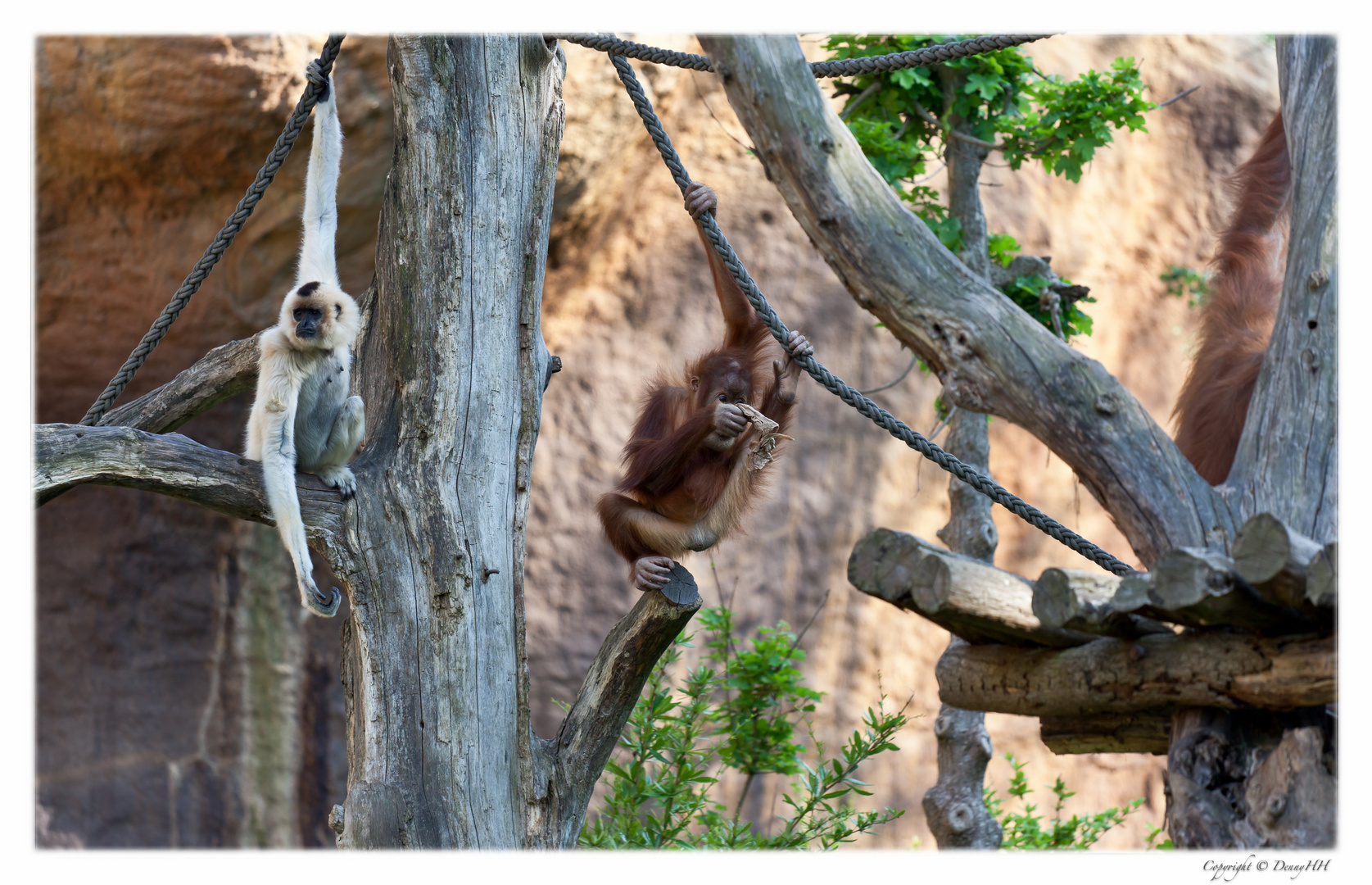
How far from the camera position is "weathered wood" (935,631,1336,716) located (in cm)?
268

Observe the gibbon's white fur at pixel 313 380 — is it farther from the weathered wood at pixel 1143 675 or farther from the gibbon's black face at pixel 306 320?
the weathered wood at pixel 1143 675

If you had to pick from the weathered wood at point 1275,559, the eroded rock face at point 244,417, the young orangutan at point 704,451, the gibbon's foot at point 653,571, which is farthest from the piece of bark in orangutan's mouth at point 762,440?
the eroded rock face at point 244,417

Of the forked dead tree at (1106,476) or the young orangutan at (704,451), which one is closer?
the forked dead tree at (1106,476)

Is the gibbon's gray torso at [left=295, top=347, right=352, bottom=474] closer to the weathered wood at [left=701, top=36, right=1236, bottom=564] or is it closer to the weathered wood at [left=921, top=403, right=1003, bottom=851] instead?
the weathered wood at [left=701, top=36, right=1236, bottom=564]

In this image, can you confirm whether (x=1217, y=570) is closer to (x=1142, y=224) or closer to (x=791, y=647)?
(x=791, y=647)

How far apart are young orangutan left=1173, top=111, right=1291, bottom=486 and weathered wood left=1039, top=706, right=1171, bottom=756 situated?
1676mm

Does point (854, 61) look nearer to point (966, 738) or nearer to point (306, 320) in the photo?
point (306, 320)

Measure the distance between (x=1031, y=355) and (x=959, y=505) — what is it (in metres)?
1.85

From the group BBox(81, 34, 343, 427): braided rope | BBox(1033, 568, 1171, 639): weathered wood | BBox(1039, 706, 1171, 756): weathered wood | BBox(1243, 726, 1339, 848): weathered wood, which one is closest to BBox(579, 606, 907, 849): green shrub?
BBox(1039, 706, 1171, 756): weathered wood

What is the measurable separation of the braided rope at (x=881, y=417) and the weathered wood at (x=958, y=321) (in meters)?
0.28

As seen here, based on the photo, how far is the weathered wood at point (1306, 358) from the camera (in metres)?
3.51

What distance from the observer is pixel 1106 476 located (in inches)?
142

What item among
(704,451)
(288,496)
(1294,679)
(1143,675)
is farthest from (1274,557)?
(288,496)

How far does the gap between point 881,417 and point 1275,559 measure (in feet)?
3.93
